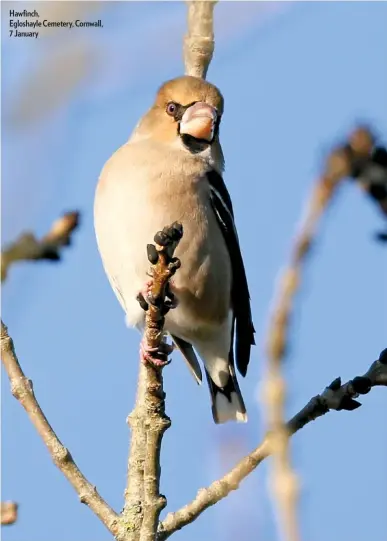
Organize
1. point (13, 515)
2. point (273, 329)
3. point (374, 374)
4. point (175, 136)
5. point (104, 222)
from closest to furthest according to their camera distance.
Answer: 1. point (273, 329)
2. point (13, 515)
3. point (374, 374)
4. point (104, 222)
5. point (175, 136)

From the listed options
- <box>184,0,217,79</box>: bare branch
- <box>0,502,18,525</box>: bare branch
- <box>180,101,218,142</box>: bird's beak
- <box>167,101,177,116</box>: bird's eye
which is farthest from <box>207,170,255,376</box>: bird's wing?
<box>0,502,18,525</box>: bare branch

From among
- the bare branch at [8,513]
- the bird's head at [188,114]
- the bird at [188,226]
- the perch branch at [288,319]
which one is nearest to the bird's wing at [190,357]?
the bird at [188,226]

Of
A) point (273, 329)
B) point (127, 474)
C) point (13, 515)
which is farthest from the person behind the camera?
point (127, 474)

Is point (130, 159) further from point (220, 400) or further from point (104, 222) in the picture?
point (220, 400)

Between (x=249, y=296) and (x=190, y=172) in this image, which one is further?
(x=249, y=296)

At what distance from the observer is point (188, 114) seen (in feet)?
15.4

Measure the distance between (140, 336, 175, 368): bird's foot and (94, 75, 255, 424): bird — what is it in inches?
31.2

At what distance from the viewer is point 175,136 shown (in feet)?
15.4

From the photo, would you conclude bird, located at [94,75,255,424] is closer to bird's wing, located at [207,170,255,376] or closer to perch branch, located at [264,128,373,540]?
bird's wing, located at [207,170,255,376]

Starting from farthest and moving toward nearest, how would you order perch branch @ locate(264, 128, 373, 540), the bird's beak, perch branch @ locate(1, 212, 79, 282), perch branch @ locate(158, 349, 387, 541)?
the bird's beak, perch branch @ locate(158, 349, 387, 541), perch branch @ locate(1, 212, 79, 282), perch branch @ locate(264, 128, 373, 540)

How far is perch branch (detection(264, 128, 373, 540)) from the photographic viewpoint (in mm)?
837

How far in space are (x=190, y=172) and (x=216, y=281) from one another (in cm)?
59

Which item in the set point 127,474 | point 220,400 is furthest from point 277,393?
point 220,400

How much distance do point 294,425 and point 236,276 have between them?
2.05 metres
